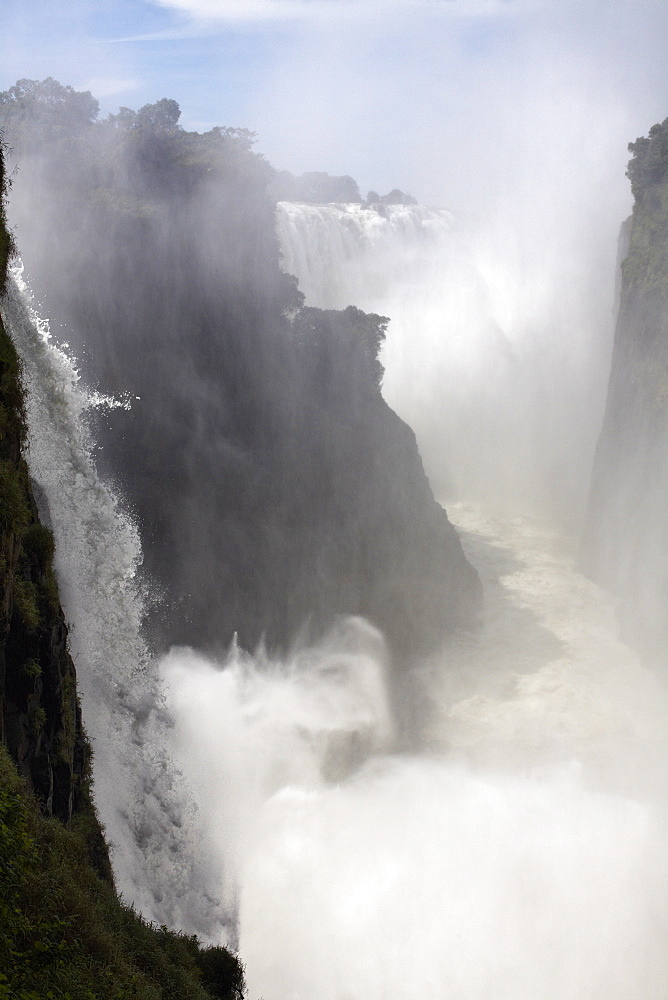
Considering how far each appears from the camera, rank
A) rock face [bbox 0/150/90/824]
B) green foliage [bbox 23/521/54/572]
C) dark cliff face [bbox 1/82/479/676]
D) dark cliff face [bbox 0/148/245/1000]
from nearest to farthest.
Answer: dark cliff face [bbox 0/148/245/1000] → rock face [bbox 0/150/90/824] → green foliage [bbox 23/521/54/572] → dark cliff face [bbox 1/82/479/676]

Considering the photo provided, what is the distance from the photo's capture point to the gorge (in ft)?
53.9

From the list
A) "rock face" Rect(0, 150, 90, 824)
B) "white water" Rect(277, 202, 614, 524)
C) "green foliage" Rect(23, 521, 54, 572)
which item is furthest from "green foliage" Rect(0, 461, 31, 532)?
"white water" Rect(277, 202, 614, 524)

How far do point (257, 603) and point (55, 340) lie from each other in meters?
9.76

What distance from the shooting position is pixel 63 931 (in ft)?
21.5

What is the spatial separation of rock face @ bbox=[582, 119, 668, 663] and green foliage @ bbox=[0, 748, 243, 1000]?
80.9 feet

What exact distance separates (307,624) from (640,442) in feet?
54.5

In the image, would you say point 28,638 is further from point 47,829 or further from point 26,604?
point 47,829

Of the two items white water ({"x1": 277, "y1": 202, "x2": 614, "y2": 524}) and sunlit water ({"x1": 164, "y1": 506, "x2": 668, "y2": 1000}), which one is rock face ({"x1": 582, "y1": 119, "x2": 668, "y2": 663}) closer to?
sunlit water ({"x1": 164, "y1": 506, "x2": 668, "y2": 1000})

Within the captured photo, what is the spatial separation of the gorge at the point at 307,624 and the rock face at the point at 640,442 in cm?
21

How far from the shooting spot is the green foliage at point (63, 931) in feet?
19.1

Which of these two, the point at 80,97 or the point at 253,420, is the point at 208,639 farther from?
the point at 80,97

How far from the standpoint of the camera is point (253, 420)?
26719 mm

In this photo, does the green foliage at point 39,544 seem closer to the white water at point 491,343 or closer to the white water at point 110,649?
the white water at point 110,649

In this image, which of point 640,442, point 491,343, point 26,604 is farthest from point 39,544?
point 491,343
